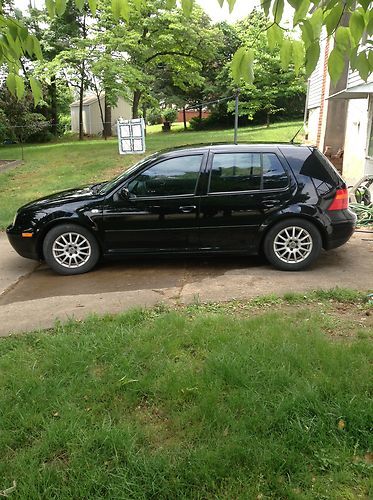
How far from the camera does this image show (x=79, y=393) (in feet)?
9.84

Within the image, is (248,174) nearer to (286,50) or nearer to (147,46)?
(286,50)

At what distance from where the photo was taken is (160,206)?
568cm

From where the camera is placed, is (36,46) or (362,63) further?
(36,46)

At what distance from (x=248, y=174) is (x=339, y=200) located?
116 cm

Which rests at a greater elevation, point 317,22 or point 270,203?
point 317,22

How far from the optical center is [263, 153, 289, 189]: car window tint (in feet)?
18.5

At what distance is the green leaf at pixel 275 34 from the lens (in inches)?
75.8

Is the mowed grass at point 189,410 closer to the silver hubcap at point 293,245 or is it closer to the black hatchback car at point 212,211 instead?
the silver hubcap at point 293,245

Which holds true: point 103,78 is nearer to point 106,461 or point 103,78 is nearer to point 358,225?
point 358,225

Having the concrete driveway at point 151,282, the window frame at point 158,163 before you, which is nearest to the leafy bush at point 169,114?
the concrete driveway at point 151,282

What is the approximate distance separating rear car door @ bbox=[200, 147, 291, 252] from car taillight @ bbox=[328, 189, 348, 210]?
571mm

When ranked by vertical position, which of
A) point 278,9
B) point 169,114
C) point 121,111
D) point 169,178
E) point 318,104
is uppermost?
point 121,111

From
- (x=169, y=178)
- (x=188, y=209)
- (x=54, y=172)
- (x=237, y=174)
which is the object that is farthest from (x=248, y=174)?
(x=54, y=172)

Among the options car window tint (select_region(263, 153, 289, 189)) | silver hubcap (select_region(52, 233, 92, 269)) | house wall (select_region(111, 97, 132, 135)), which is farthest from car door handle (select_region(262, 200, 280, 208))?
house wall (select_region(111, 97, 132, 135))
